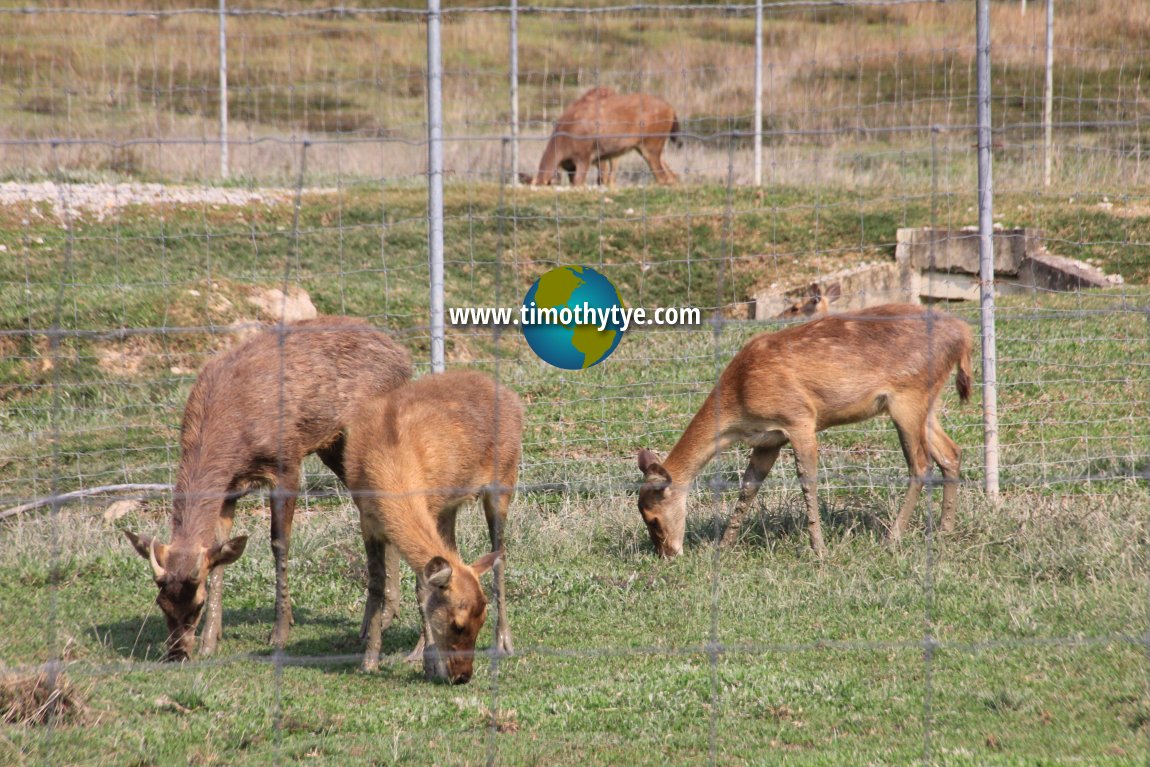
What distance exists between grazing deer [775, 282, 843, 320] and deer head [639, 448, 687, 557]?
4025mm

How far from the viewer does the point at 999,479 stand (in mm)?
9016

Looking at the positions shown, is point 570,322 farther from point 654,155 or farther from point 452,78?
point 452,78

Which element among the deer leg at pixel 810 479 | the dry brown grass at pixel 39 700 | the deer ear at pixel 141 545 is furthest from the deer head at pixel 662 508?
the dry brown grass at pixel 39 700

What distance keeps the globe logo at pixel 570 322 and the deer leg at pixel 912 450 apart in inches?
130

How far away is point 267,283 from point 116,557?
4.97 m

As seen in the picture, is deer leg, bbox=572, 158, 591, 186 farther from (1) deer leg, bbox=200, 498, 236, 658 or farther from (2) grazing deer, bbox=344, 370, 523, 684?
(1) deer leg, bbox=200, 498, 236, 658

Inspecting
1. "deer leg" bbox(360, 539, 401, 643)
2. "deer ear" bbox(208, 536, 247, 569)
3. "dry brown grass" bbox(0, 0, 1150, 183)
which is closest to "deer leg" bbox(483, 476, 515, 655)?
"deer leg" bbox(360, 539, 401, 643)

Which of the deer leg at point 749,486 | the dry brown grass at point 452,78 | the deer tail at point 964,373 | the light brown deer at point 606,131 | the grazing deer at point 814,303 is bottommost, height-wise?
the deer leg at point 749,486

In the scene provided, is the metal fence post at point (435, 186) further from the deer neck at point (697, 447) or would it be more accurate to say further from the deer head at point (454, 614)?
the deer head at point (454, 614)

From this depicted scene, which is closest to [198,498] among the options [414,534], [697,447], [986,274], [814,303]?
[414,534]

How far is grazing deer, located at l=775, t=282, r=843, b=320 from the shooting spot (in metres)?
12.4

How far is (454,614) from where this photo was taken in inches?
240

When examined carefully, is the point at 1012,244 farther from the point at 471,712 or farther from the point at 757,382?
the point at 471,712

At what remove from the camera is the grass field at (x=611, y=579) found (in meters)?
5.56
